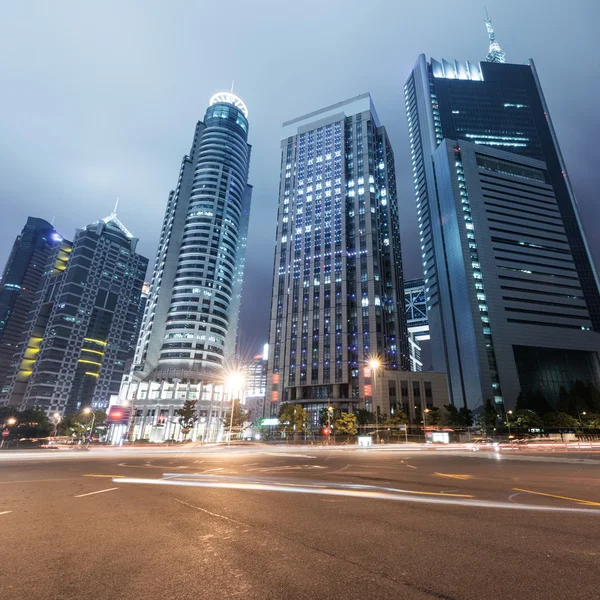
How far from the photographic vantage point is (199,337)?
395 ft

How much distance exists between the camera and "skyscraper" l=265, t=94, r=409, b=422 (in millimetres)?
103125

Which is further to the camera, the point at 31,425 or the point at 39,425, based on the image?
the point at 39,425

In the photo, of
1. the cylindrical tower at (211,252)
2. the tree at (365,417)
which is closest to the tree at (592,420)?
the tree at (365,417)

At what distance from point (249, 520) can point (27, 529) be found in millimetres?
4402

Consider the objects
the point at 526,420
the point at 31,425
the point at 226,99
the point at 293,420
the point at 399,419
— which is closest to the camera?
the point at 526,420

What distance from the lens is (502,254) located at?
115m

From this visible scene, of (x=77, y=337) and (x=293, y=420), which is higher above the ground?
(x=77, y=337)

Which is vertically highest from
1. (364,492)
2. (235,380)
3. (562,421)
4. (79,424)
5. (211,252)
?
(211,252)

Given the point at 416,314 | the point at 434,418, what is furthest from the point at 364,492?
the point at 416,314

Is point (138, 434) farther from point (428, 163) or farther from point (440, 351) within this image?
point (428, 163)

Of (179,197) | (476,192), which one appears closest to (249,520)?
(476,192)

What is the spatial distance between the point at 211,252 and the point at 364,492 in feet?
432

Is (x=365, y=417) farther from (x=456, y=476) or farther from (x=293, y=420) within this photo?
(x=456, y=476)

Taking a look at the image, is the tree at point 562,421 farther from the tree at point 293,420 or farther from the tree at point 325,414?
the tree at point 293,420
